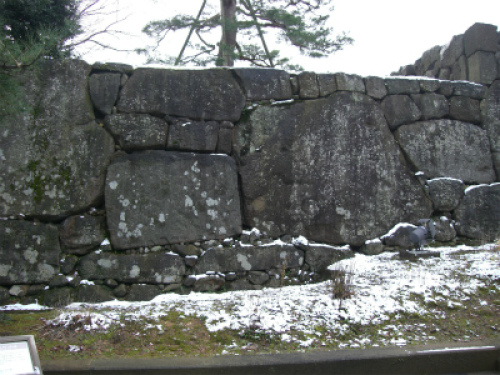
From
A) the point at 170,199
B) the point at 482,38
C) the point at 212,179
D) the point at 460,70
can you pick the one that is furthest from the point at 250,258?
the point at 482,38

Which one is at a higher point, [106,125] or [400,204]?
[106,125]

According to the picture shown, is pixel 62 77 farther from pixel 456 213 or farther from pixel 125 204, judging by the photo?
pixel 456 213

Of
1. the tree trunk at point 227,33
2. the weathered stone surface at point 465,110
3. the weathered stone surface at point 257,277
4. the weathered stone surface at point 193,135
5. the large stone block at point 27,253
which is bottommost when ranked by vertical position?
the weathered stone surface at point 257,277

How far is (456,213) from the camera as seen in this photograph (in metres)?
5.59

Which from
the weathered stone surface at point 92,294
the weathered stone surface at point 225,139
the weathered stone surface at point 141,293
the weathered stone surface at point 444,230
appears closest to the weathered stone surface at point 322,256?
the weathered stone surface at point 444,230

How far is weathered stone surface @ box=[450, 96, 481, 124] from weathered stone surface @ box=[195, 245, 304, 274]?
309cm

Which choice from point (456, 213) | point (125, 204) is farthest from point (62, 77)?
point (456, 213)

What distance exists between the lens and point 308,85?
17.2 feet

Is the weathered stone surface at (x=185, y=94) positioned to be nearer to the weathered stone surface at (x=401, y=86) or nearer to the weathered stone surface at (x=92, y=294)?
the weathered stone surface at (x=92, y=294)

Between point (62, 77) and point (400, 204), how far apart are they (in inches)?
169

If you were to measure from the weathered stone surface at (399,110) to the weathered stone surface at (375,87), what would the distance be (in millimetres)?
100

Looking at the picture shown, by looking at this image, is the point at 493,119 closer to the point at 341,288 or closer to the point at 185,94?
the point at 341,288

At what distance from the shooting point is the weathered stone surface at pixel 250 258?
4531mm

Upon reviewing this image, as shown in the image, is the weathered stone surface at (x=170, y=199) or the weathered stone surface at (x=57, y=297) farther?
the weathered stone surface at (x=170, y=199)
